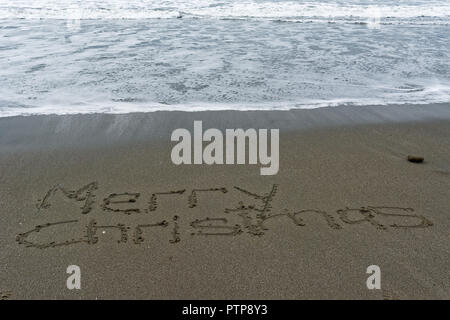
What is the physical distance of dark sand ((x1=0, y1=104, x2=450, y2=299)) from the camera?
2566 mm

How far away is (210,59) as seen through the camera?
6.93 meters

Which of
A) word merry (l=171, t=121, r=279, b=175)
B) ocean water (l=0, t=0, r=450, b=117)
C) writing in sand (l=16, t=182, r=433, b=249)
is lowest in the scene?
writing in sand (l=16, t=182, r=433, b=249)

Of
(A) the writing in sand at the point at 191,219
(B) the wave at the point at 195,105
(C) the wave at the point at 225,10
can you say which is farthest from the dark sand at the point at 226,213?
(C) the wave at the point at 225,10

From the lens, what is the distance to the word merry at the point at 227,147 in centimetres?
398

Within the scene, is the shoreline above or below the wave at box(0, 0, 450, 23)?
below

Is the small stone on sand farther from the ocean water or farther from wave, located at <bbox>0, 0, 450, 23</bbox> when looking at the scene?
wave, located at <bbox>0, 0, 450, 23</bbox>

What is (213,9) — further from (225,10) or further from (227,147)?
(227,147)

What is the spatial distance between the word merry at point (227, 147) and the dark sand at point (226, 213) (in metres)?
0.11

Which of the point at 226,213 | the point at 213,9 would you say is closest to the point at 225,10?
the point at 213,9

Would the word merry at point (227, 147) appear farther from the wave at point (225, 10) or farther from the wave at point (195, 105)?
the wave at point (225, 10)

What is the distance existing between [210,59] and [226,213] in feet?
14.1

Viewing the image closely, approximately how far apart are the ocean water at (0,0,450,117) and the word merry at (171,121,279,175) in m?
0.77

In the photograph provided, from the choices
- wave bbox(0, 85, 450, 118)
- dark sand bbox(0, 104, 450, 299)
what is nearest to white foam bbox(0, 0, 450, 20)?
wave bbox(0, 85, 450, 118)
